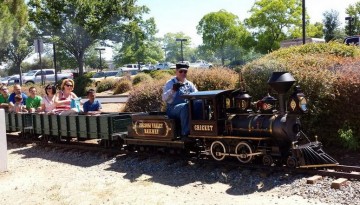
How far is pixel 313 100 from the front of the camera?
1005cm

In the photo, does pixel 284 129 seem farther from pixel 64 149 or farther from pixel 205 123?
pixel 64 149

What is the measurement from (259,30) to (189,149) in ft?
130

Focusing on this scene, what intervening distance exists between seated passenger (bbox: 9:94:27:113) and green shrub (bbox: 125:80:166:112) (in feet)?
13.2

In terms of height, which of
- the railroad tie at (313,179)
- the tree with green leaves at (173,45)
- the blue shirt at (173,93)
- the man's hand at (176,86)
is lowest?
the railroad tie at (313,179)

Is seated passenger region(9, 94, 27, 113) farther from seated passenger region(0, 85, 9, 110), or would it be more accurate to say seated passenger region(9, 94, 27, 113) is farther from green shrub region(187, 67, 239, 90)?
green shrub region(187, 67, 239, 90)

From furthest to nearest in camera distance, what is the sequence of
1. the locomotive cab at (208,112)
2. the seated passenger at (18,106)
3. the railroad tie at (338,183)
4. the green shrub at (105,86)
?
1. the green shrub at (105,86)
2. the seated passenger at (18,106)
3. the locomotive cab at (208,112)
4. the railroad tie at (338,183)

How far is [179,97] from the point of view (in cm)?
926

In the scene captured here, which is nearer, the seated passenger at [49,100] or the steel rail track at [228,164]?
the steel rail track at [228,164]

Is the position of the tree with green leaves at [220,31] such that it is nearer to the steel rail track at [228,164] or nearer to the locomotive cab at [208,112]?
the steel rail track at [228,164]

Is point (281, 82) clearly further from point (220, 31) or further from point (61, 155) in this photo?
point (220, 31)

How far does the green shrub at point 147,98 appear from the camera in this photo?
15547 mm

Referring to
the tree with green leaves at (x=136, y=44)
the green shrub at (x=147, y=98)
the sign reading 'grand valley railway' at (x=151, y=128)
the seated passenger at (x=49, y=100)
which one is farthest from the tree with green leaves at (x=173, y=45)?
the sign reading 'grand valley railway' at (x=151, y=128)

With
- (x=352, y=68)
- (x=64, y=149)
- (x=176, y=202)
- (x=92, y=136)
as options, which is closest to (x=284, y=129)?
(x=176, y=202)

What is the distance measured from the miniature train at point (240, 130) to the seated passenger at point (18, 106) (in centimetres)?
479
